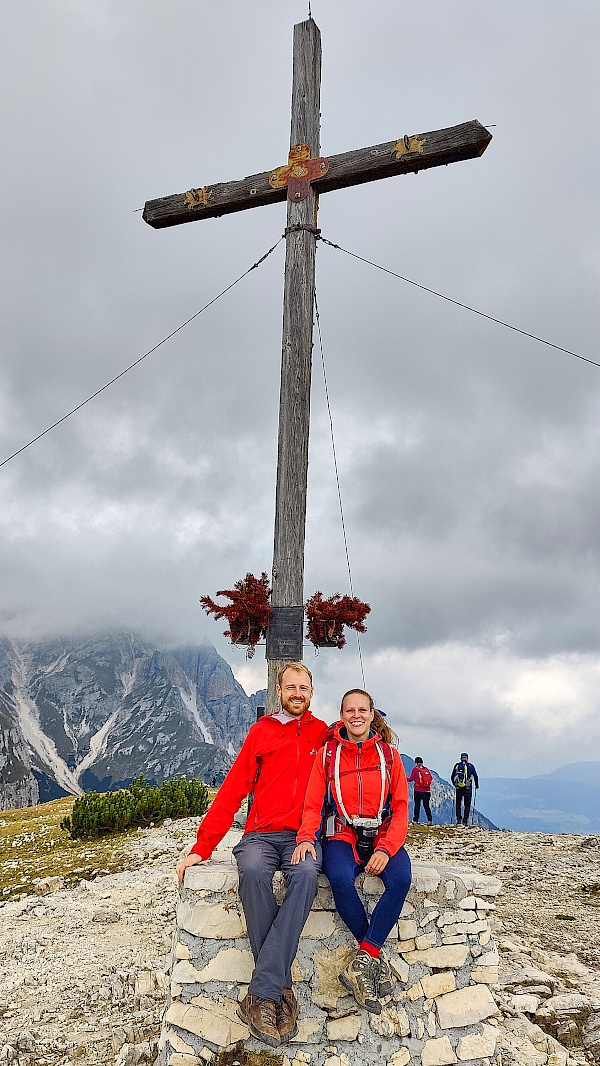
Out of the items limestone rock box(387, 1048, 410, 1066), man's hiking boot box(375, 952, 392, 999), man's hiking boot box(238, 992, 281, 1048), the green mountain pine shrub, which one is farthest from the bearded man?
the green mountain pine shrub

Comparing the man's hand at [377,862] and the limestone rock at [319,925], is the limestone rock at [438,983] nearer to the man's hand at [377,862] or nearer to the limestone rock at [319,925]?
the limestone rock at [319,925]

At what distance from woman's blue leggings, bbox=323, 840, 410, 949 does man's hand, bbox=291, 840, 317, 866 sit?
7.1 inches

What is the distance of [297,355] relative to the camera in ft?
22.3

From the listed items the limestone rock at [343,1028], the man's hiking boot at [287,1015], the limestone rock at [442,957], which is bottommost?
the limestone rock at [343,1028]

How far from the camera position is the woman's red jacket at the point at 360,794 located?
4430 mm

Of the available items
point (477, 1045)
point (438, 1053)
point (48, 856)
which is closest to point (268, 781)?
point (438, 1053)

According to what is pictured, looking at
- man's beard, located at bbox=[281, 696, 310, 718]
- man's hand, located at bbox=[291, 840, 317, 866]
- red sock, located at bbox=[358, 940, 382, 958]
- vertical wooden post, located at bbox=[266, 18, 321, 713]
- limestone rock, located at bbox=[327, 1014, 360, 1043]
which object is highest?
vertical wooden post, located at bbox=[266, 18, 321, 713]

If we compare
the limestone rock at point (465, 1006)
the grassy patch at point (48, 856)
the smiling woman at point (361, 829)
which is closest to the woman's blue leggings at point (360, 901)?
the smiling woman at point (361, 829)

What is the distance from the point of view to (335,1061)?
4234mm

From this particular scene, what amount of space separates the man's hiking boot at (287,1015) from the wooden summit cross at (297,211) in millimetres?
2357

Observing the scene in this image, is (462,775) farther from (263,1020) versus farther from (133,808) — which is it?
(263,1020)

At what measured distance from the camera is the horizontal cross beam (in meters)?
6.42

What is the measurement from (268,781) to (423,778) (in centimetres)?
1236

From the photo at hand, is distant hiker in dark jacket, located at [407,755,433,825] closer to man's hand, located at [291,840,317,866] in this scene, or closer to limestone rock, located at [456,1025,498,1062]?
limestone rock, located at [456,1025,498,1062]
